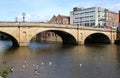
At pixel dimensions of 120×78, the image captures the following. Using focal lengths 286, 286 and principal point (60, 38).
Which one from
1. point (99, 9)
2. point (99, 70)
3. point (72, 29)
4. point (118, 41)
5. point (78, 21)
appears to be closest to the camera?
point (99, 70)

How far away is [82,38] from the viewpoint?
79.0 m

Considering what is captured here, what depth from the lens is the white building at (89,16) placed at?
140500mm

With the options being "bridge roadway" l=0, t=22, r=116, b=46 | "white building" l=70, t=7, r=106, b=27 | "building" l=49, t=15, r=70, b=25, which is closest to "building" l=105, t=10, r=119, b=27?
"white building" l=70, t=7, r=106, b=27

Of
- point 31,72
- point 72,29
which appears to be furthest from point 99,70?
point 72,29

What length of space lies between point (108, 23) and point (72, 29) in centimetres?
6913

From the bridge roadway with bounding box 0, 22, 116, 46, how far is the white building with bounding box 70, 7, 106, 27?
4683 centimetres

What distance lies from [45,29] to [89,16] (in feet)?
262

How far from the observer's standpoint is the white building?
140m

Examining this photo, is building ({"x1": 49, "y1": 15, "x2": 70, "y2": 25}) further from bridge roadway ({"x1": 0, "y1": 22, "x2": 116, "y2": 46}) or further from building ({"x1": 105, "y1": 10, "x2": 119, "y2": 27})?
bridge roadway ({"x1": 0, "y1": 22, "x2": 116, "y2": 46})

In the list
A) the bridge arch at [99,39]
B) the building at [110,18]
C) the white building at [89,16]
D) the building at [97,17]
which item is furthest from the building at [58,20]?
the bridge arch at [99,39]

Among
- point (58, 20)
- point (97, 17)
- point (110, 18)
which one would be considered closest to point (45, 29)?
point (97, 17)

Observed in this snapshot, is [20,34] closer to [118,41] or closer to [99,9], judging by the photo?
[118,41]

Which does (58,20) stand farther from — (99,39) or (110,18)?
(99,39)

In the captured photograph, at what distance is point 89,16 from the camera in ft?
478
